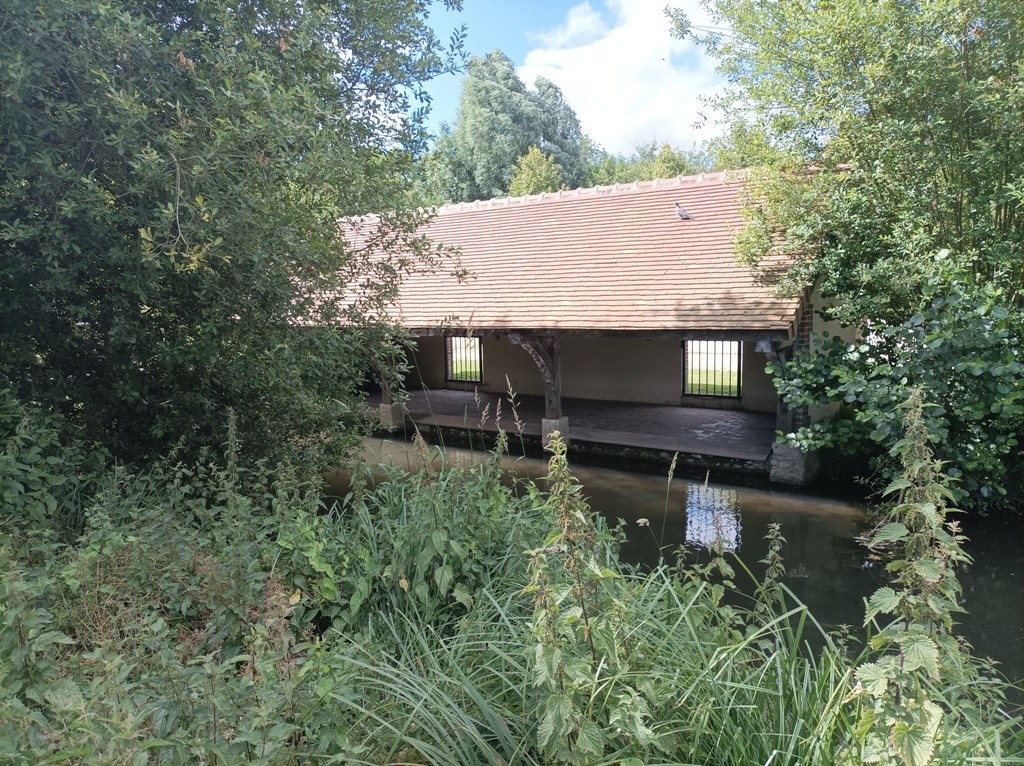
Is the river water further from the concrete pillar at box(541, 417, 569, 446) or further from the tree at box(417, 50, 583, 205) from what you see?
the tree at box(417, 50, 583, 205)

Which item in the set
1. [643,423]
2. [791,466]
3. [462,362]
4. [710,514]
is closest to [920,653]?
[710,514]

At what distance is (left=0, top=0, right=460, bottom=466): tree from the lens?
3.44 meters

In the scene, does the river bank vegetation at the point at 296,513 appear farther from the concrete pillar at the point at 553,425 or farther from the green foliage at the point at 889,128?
the concrete pillar at the point at 553,425

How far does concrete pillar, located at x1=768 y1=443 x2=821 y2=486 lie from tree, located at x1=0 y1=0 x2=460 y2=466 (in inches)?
199

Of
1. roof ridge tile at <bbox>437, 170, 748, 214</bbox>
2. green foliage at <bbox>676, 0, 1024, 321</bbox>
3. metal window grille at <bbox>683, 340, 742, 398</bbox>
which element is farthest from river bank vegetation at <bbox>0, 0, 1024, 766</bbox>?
metal window grille at <bbox>683, 340, 742, 398</bbox>

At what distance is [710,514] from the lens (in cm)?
700

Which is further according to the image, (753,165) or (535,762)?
(753,165)

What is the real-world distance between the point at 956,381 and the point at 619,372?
659cm

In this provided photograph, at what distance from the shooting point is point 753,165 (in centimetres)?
770

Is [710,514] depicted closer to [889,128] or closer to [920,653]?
[889,128]

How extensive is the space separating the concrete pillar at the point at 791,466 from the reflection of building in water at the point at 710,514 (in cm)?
65

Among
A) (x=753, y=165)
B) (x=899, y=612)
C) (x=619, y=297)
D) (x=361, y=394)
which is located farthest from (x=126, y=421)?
(x=753, y=165)

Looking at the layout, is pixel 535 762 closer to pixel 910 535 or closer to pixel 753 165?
pixel 910 535

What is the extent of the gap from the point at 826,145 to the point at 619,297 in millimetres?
3079
